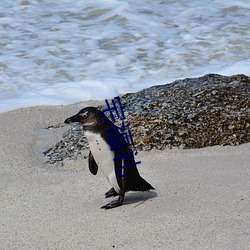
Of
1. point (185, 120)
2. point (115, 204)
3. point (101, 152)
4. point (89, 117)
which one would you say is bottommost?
point (185, 120)

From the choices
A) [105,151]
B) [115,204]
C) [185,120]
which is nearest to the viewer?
[105,151]

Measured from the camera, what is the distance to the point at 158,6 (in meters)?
11.0

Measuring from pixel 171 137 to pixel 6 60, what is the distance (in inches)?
156

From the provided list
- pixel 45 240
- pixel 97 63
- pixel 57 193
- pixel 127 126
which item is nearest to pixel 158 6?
pixel 97 63

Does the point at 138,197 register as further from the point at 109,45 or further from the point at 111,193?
the point at 109,45

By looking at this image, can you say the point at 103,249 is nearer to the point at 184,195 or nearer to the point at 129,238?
the point at 129,238

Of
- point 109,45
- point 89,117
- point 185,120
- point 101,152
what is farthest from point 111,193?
point 109,45

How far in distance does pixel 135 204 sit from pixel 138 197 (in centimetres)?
15

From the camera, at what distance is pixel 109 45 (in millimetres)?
8859

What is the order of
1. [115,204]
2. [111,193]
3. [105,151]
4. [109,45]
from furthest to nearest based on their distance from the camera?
1. [109,45]
2. [111,193]
3. [115,204]
4. [105,151]

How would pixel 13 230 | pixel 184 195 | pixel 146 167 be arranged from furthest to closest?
pixel 146 167 < pixel 184 195 < pixel 13 230

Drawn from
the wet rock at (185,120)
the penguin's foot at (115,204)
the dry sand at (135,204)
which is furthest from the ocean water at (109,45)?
the penguin's foot at (115,204)

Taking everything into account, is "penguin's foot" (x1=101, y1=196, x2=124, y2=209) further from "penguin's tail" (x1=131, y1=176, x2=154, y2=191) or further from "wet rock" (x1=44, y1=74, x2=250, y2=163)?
"wet rock" (x1=44, y1=74, x2=250, y2=163)

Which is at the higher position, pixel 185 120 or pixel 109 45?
pixel 185 120
